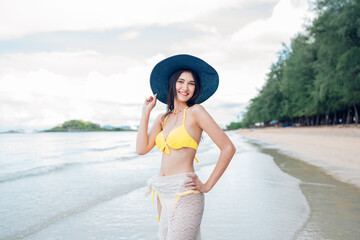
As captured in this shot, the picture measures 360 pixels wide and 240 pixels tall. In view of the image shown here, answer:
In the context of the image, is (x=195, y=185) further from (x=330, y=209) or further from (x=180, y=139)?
(x=330, y=209)

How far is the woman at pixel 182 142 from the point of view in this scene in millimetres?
2127

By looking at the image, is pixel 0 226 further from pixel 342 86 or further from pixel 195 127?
pixel 342 86

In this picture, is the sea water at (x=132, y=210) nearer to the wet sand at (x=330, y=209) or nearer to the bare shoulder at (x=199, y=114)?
the wet sand at (x=330, y=209)

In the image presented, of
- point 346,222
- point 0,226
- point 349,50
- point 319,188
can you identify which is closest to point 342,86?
point 349,50

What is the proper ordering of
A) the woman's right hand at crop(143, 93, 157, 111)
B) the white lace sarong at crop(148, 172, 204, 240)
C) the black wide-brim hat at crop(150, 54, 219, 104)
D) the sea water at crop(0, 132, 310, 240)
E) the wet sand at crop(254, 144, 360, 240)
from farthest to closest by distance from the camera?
the sea water at crop(0, 132, 310, 240) < the wet sand at crop(254, 144, 360, 240) < the woman's right hand at crop(143, 93, 157, 111) < the black wide-brim hat at crop(150, 54, 219, 104) < the white lace sarong at crop(148, 172, 204, 240)

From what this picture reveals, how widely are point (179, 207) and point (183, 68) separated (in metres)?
1.04

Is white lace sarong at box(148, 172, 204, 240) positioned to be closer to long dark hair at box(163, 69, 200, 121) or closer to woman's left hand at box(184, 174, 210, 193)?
woman's left hand at box(184, 174, 210, 193)

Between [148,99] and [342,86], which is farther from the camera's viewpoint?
[342,86]

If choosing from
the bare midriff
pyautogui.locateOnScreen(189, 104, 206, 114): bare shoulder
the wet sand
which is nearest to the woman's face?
pyautogui.locateOnScreen(189, 104, 206, 114): bare shoulder

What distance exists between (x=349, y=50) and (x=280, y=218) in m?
21.4

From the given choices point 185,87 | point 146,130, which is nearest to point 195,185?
point 146,130

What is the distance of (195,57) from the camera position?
90.6 inches

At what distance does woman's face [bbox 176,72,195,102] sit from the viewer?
2.36m

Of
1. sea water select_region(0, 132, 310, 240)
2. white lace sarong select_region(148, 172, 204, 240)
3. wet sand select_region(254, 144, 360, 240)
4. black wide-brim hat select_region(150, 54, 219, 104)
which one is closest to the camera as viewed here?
white lace sarong select_region(148, 172, 204, 240)
